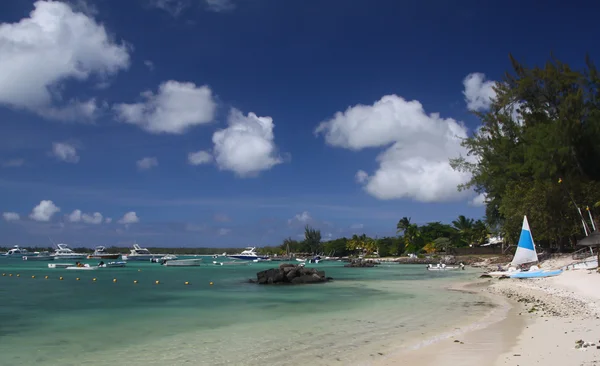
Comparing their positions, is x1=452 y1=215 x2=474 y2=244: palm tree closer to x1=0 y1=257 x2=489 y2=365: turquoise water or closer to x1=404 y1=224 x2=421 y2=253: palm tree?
x1=404 y1=224 x2=421 y2=253: palm tree

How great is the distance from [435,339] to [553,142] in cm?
3037

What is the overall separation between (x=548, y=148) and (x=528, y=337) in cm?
2956

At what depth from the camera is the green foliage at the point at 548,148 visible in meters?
37.0

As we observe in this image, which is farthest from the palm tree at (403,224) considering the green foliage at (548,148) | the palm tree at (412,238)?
the green foliage at (548,148)

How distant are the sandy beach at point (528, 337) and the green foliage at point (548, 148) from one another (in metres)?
19.6

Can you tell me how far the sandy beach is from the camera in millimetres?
9211

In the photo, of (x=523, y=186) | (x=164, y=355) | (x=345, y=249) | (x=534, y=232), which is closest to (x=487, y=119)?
(x=523, y=186)

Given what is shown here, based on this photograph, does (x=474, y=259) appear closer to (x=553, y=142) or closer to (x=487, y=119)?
(x=487, y=119)

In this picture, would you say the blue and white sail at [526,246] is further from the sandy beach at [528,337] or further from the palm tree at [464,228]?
the palm tree at [464,228]

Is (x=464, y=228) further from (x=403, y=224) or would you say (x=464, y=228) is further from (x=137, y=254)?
(x=137, y=254)

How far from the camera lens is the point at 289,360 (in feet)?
35.8

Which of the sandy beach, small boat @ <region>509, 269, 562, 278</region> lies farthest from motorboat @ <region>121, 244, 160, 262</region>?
the sandy beach

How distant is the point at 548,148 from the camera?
36.7 meters

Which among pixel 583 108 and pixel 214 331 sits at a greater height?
pixel 583 108
